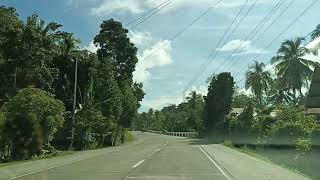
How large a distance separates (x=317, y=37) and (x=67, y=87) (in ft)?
94.5

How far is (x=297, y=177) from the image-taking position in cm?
1916

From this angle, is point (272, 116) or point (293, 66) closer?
point (272, 116)

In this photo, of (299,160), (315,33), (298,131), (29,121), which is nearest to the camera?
(299,160)

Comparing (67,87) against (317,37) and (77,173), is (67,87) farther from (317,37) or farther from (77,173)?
(77,173)

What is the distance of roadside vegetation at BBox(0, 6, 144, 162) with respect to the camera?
3588 centimetres

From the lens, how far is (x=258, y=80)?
88500 mm

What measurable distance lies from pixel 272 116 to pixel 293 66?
22.8 metres

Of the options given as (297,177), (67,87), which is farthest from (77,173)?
(67,87)

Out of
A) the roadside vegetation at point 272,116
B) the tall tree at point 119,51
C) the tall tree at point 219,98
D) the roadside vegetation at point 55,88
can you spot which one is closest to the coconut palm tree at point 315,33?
the roadside vegetation at point 272,116

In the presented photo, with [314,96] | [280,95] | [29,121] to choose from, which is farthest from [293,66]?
[29,121]

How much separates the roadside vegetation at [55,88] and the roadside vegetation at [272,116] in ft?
44.3

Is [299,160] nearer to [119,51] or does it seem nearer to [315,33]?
[315,33]

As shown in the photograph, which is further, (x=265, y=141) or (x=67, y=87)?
(x=67, y=87)

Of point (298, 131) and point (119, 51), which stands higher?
point (119, 51)
